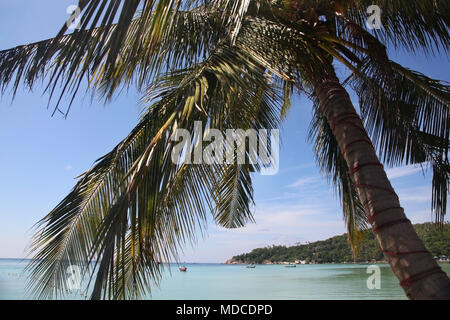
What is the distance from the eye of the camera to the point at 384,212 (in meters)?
2.66

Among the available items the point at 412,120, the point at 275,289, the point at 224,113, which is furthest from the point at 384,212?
the point at 275,289

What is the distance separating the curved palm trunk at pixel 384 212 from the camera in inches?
95.3

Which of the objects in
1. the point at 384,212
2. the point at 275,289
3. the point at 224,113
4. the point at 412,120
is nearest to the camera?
the point at 384,212

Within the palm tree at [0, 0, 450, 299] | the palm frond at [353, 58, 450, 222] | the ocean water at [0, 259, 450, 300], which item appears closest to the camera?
the palm tree at [0, 0, 450, 299]

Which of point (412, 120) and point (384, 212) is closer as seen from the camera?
point (384, 212)

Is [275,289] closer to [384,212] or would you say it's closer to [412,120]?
[412,120]

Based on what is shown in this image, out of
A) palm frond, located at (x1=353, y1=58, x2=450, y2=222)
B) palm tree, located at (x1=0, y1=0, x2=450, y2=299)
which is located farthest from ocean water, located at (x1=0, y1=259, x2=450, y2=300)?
palm frond, located at (x1=353, y1=58, x2=450, y2=222)

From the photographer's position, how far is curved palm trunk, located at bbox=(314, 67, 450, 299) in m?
2.42

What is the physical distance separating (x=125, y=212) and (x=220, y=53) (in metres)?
1.74

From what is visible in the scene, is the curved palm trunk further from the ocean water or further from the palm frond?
the ocean water

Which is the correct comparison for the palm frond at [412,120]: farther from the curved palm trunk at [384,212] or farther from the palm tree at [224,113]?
the curved palm trunk at [384,212]

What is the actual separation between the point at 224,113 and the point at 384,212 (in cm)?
155

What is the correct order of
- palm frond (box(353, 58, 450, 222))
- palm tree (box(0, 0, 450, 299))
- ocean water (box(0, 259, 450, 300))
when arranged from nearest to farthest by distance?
1. palm tree (box(0, 0, 450, 299))
2. palm frond (box(353, 58, 450, 222))
3. ocean water (box(0, 259, 450, 300))
